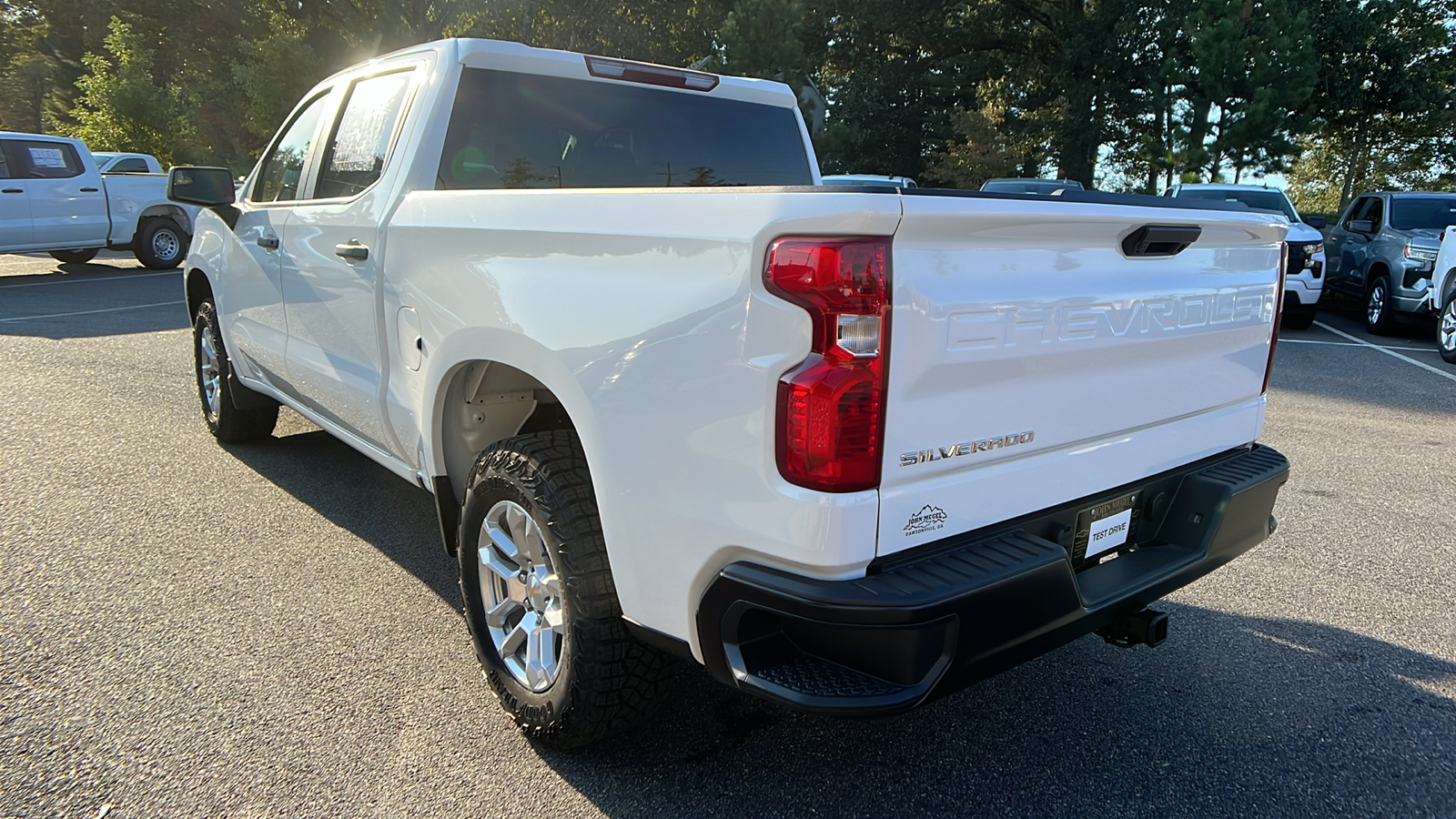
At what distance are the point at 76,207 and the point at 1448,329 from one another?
17.7 m

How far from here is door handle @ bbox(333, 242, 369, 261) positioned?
3281 millimetres

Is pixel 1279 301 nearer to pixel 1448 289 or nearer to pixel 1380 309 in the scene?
pixel 1448 289

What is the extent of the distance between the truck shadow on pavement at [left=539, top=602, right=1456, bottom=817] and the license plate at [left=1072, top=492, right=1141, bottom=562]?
0.64m

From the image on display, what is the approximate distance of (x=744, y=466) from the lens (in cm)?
191

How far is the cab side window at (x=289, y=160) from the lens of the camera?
418 cm

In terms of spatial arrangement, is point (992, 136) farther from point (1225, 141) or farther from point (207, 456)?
point (207, 456)

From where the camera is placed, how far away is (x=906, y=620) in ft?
5.96

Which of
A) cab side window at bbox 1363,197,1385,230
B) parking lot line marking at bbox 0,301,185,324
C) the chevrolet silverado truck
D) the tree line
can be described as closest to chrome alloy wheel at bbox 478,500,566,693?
parking lot line marking at bbox 0,301,185,324

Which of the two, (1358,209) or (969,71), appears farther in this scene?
(969,71)

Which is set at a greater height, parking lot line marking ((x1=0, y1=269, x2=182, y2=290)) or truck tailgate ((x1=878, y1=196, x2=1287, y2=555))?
truck tailgate ((x1=878, y1=196, x2=1287, y2=555))

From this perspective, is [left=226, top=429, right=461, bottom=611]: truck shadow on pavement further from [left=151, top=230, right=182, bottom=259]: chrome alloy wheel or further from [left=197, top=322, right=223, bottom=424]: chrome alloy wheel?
[left=151, top=230, right=182, bottom=259]: chrome alloy wheel

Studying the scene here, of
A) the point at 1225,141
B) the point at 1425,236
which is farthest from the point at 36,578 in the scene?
the point at 1225,141

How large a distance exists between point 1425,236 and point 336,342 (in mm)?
12205

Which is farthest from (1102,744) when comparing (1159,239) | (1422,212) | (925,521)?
(1422,212)
